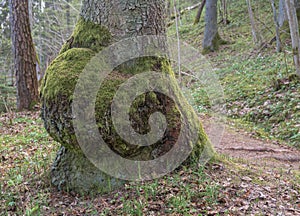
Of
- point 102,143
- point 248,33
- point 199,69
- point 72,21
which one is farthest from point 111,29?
point 72,21

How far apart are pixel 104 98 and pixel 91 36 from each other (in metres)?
0.93

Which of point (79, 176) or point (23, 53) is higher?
point (23, 53)

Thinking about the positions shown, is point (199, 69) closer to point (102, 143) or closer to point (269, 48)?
point (269, 48)

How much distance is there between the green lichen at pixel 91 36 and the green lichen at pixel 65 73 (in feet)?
0.42

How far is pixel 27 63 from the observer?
8.75m

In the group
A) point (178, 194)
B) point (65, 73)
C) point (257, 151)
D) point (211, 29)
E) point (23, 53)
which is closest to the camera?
point (178, 194)

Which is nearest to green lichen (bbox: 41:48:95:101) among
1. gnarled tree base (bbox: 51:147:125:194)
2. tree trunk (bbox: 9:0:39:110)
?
gnarled tree base (bbox: 51:147:125:194)

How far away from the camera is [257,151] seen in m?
5.68

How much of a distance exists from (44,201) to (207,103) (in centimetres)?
810

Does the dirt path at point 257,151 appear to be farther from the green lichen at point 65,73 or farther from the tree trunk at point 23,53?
the tree trunk at point 23,53

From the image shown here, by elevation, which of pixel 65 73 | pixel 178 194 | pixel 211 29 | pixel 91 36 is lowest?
pixel 178 194

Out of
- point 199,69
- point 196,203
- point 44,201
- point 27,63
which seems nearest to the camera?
point 196,203

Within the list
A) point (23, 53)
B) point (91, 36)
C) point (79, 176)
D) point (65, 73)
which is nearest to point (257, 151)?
point (79, 176)

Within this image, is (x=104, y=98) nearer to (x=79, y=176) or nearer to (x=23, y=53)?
(x=79, y=176)
